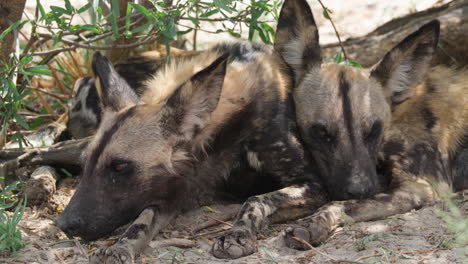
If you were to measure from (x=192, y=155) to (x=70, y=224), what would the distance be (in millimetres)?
729

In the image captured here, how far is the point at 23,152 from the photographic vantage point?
14.0 feet

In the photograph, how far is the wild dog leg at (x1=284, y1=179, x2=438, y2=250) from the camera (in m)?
3.16

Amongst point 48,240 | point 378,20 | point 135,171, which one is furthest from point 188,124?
point 378,20

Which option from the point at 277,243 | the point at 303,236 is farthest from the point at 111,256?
the point at 303,236

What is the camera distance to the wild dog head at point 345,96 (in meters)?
3.61

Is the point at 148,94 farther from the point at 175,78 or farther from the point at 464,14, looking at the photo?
the point at 464,14

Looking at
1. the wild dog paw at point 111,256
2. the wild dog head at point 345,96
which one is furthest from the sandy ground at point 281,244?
the wild dog head at point 345,96

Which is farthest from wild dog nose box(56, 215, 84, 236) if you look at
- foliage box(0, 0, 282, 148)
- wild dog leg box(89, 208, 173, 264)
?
foliage box(0, 0, 282, 148)

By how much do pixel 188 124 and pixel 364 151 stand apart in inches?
38.9

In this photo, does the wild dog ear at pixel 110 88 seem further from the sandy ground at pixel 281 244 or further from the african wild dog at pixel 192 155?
the sandy ground at pixel 281 244

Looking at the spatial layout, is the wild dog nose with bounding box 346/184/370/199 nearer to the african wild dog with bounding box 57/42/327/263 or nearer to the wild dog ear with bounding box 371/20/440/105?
the african wild dog with bounding box 57/42/327/263

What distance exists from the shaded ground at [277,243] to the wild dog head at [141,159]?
5.5 inches

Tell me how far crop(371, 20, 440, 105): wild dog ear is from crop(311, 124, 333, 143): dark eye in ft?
1.69

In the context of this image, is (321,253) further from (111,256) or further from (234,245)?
(111,256)
